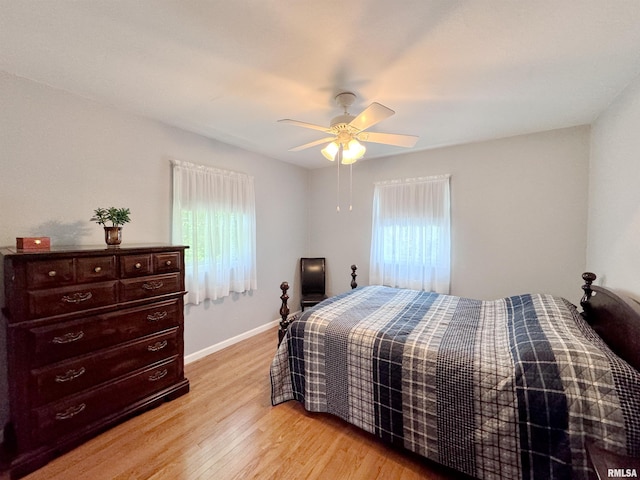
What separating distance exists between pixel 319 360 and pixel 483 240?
2.48m

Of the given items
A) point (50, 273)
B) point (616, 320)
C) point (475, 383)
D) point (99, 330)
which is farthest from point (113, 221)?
point (616, 320)

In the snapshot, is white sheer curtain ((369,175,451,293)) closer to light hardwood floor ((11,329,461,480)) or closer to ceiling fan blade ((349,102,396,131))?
ceiling fan blade ((349,102,396,131))

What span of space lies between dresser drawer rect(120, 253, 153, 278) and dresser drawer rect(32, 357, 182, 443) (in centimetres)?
76

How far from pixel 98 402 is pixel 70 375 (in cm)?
29

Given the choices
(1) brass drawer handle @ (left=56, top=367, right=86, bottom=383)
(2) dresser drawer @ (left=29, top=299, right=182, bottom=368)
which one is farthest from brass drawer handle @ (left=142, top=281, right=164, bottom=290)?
(1) brass drawer handle @ (left=56, top=367, right=86, bottom=383)

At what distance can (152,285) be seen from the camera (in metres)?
2.02

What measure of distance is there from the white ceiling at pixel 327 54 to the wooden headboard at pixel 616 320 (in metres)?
1.49

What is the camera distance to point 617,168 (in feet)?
6.46

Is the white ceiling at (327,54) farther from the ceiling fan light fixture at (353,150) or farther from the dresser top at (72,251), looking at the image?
the dresser top at (72,251)

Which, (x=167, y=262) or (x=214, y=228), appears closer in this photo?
(x=167, y=262)

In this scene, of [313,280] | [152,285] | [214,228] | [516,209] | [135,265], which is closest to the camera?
[135,265]

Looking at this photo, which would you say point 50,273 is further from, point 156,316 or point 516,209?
point 516,209

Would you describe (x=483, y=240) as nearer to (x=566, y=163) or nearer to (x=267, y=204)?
(x=566, y=163)

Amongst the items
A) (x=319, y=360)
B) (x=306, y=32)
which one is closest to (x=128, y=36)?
(x=306, y=32)
